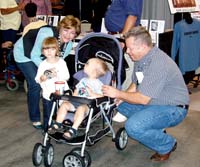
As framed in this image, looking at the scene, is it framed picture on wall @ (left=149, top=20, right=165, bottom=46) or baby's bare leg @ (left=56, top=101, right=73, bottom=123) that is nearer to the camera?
baby's bare leg @ (left=56, top=101, right=73, bottom=123)

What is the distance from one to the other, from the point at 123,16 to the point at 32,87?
4.06ft

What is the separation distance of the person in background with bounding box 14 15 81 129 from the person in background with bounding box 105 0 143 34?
0.65 meters

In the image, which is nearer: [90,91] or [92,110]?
[92,110]

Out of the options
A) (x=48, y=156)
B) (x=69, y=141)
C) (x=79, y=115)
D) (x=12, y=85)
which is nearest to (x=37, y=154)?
(x=48, y=156)

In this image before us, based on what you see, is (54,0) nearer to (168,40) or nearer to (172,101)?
(168,40)

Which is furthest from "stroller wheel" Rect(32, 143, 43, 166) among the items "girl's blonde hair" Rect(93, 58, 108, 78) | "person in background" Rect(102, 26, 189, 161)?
"girl's blonde hair" Rect(93, 58, 108, 78)

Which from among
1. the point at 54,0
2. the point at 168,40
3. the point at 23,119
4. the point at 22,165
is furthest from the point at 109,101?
the point at 54,0

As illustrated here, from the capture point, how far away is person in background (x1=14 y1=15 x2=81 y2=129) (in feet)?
12.1

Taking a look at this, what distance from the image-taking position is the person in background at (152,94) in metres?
3.12

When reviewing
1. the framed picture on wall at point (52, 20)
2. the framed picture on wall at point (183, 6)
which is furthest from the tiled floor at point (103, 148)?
the framed picture on wall at point (52, 20)

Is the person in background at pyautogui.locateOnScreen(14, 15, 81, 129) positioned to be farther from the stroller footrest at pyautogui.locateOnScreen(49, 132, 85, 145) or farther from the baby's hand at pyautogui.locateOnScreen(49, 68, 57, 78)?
the stroller footrest at pyautogui.locateOnScreen(49, 132, 85, 145)

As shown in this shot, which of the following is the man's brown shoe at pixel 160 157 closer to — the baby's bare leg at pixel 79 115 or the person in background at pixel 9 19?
the baby's bare leg at pixel 79 115

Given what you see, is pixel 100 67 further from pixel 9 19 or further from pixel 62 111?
pixel 9 19

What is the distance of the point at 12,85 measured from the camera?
5629mm
